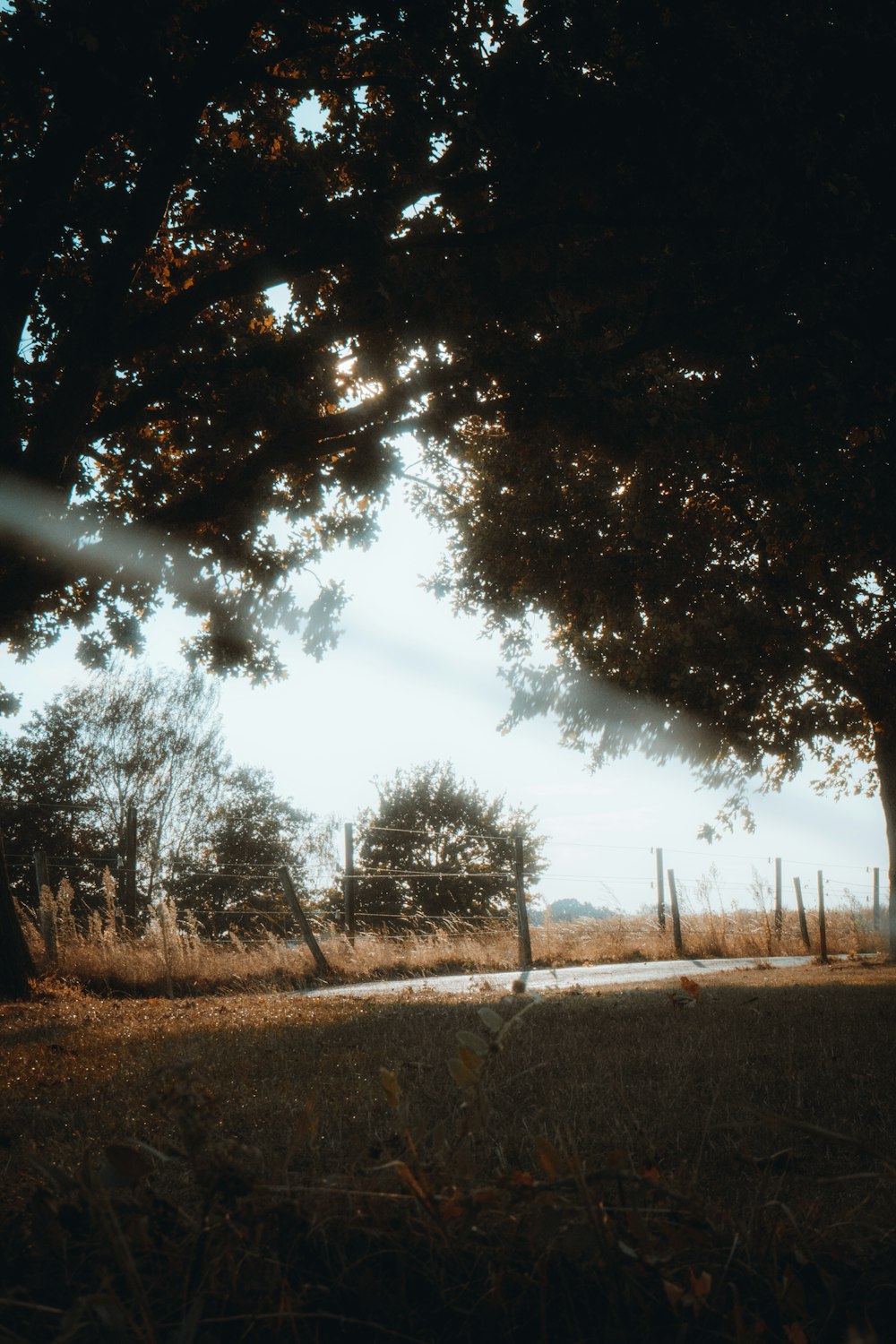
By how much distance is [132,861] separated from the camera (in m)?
14.2

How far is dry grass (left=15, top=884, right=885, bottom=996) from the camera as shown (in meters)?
10.6

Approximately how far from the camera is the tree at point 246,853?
3697cm

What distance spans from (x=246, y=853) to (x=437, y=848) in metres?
10.1

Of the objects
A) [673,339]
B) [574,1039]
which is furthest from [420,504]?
[574,1039]

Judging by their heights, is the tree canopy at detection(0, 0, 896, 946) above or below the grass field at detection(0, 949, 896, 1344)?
above

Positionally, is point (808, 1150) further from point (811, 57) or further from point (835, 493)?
point (811, 57)

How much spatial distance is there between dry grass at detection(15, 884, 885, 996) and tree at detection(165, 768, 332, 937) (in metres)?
19.1

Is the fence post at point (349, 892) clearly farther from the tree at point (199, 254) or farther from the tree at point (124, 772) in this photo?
the tree at point (124, 772)

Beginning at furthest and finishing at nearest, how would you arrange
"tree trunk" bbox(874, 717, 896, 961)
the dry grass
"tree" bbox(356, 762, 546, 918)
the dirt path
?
"tree" bbox(356, 762, 546, 918)
"tree trunk" bbox(874, 717, 896, 961)
the dry grass
the dirt path

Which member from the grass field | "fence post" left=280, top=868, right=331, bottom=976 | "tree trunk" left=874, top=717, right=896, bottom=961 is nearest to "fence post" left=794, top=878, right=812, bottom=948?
"tree trunk" left=874, top=717, right=896, bottom=961

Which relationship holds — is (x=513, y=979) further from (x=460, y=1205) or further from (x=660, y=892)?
(x=660, y=892)

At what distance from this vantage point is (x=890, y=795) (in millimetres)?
14891

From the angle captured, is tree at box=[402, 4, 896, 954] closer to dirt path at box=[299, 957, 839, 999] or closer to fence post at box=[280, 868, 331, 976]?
dirt path at box=[299, 957, 839, 999]

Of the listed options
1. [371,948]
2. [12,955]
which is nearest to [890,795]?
[371,948]
